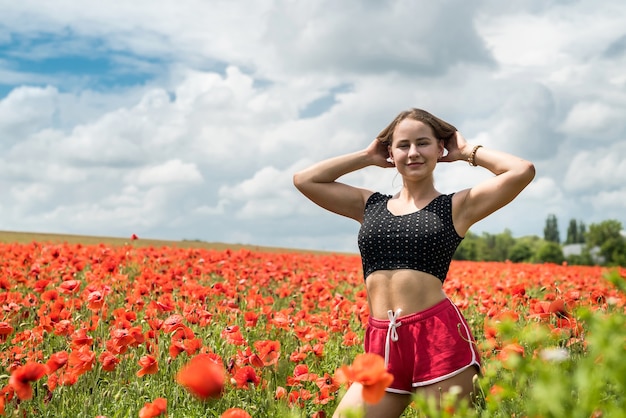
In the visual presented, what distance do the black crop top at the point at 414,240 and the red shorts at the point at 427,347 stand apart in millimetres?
264

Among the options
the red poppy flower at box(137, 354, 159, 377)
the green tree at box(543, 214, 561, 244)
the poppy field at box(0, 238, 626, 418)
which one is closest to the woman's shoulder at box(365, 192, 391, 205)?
the poppy field at box(0, 238, 626, 418)

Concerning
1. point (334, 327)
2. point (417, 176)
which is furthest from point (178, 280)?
point (417, 176)

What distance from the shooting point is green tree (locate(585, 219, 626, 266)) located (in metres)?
75.4

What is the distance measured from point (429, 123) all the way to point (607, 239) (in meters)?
80.7

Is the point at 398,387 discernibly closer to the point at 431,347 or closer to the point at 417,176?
the point at 431,347

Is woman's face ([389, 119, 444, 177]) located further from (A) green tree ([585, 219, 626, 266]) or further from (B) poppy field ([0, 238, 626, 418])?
(A) green tree ([585, 219, 626, 266])

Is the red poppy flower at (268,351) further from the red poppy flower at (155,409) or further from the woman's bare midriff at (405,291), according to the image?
the red poppy flower at (155,409)

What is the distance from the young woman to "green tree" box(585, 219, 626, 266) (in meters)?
77.0

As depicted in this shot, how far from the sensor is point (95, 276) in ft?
25.0

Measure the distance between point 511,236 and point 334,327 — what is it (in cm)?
10310

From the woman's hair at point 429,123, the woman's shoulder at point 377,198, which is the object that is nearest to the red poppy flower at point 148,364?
the woman's shoulder at point 377,198

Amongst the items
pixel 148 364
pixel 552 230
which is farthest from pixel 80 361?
pixel 552 230

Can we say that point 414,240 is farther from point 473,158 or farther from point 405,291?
point 473,158

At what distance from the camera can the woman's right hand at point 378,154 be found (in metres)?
4.49
